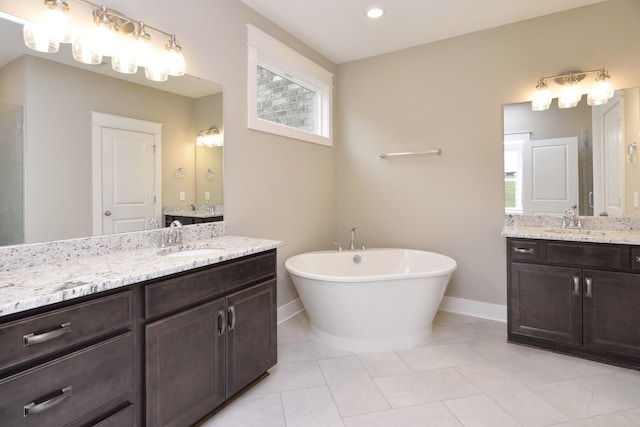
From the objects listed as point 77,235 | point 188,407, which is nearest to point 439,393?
point 188,407

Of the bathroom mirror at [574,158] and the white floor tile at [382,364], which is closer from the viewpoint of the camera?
the white floor tile at [382,364]

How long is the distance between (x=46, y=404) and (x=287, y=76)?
2.90 metres

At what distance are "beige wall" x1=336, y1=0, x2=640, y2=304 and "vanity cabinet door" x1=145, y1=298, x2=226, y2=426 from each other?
2.35m

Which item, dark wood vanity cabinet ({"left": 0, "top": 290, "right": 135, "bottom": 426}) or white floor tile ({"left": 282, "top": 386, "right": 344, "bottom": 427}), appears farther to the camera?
white floor tile ({"left": 282, "top": 386, "right": 344, "bottom": 427})

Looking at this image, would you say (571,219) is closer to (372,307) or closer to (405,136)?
(405,136)

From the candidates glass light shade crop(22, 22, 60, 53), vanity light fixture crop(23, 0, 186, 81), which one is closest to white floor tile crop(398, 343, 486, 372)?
vanity light fixture crop(23, 0, 186, 81)

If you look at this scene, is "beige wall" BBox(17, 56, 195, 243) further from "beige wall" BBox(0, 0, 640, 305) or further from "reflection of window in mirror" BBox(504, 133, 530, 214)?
"reflection of window in mirror" BBox(504, 133, 530, 214)

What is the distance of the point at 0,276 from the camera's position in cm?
129

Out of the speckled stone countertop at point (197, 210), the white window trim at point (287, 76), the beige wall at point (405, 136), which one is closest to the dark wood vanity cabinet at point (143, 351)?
the speckled stone countertop at point (197, 210)

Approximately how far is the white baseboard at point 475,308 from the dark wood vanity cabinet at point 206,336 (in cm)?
200

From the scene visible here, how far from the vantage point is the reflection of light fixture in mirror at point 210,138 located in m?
2.26

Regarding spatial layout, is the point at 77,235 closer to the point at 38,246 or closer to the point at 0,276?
the point at 38,246

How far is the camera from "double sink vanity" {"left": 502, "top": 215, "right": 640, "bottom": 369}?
214 cm

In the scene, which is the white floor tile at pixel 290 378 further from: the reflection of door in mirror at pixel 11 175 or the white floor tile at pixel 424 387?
the reflection of door in mirror at pixel 11 175
